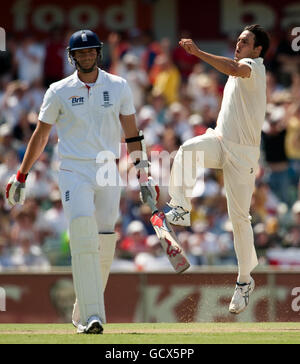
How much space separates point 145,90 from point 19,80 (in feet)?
7.21

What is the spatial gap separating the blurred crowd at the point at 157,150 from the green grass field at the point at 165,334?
392 cm

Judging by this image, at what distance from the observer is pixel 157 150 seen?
49.9 feet

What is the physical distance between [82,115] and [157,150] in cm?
696

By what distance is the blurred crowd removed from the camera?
13617mm

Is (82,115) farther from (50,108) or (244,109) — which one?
(244,109)

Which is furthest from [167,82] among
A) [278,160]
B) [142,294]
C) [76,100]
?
[76,100]

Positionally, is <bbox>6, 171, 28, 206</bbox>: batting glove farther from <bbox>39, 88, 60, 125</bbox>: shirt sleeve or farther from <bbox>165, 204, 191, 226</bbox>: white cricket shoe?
<bbox>165, 204, 191, 226</bbox>: white cricket shoe

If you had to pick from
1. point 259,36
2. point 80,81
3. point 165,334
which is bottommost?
point 165,334

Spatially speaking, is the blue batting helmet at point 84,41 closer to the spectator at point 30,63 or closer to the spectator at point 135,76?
the spectator at point 135,76

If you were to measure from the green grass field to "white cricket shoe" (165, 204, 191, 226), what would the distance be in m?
0.91

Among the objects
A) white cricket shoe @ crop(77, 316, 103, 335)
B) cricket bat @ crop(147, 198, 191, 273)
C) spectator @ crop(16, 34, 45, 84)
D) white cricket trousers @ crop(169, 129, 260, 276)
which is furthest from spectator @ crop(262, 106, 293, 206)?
white cricket shoe @ crop(77, 316, 103, 335)

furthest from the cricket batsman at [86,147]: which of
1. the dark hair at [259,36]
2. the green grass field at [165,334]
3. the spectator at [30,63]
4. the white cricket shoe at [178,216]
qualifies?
the spectator at [30,63]

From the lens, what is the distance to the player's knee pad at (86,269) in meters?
8.06

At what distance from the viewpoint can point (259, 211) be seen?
14.6 metres
